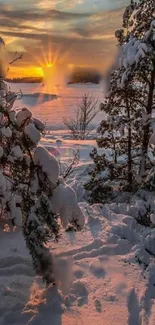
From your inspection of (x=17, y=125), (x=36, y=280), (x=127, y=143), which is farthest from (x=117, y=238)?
(x=127, y=143)

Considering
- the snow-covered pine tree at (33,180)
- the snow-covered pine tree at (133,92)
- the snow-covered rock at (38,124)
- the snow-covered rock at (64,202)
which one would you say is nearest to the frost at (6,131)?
the snow-covered pine tree at (33,180)

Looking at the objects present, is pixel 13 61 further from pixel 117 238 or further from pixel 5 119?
pixel 117 238

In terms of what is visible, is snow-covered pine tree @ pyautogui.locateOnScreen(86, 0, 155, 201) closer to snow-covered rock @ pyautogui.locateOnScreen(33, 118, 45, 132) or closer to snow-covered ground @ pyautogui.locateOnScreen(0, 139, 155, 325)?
snow-covered ground @ pyautogui.locateOnScreen(0, 139, 155, 325)

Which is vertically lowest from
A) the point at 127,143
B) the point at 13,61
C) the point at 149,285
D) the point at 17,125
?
the point at 149,285

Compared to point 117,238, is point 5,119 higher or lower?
higher

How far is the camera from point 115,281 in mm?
4500

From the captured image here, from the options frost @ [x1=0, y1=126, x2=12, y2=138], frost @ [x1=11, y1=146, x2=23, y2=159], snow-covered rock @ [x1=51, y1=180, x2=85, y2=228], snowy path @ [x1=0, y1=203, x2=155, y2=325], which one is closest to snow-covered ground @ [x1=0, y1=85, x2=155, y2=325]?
snowy path @ [x1=0, y1=203, x2=155, y2=325]

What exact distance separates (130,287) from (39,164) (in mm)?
1872

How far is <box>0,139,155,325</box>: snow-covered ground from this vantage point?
3770 mm

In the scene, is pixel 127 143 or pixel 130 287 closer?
pixel 130 287

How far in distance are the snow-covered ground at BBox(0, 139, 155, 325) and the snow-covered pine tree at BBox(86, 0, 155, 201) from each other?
2930 mm

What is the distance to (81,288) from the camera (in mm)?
4262

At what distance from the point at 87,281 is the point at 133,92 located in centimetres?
587

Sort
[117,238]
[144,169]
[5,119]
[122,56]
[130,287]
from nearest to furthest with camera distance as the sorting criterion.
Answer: [5,119]
[130,287]
[117,238]
[122,56]
[144,169]
